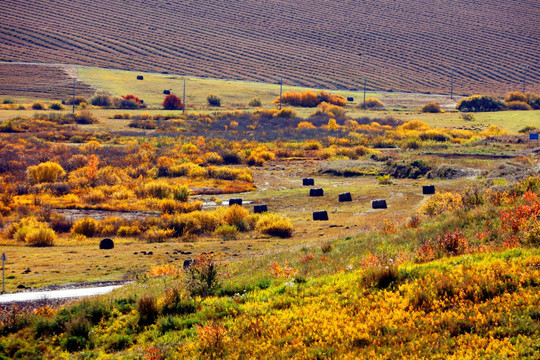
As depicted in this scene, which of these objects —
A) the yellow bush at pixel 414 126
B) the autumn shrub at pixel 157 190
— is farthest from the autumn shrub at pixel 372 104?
the autumn shrub at pixel 157 190

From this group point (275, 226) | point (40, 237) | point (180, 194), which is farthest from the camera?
point (180, 194)

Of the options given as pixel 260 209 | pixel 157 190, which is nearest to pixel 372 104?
pixel 157 190

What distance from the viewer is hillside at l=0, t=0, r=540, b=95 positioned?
104 m

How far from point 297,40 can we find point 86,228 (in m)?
107

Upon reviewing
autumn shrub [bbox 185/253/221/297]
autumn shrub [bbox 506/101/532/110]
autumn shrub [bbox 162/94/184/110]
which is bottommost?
autumn shrub [bbox 185/253/221/297]

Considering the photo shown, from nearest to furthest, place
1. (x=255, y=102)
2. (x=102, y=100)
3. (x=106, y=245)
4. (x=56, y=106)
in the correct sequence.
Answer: (x=106, y=245)
(x=56, y=106)
(x=102, y=100)
(x=255, y=102)

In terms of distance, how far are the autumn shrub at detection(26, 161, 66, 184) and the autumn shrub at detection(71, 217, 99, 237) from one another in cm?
1108

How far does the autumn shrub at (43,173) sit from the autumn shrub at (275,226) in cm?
1575

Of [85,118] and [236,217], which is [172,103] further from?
[236,217]

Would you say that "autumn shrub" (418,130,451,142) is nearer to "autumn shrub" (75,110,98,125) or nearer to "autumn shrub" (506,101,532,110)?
"autumn shrub" (506,101,532,110)

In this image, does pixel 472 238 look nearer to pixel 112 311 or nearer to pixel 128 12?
pixel 112 311

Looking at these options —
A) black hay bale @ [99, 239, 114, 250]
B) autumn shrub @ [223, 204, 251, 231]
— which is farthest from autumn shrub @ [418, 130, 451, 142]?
black hay bale @ [99, 239, 114, 250]

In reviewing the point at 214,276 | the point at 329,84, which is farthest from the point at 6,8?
the point at 214,276

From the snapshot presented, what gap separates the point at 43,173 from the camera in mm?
32656
